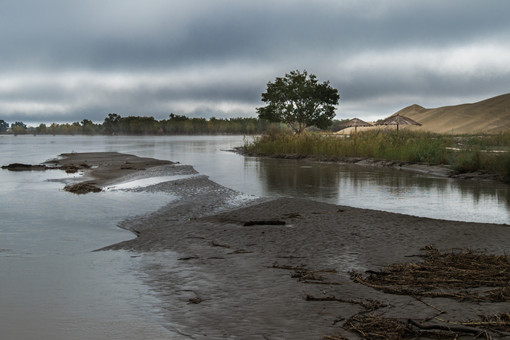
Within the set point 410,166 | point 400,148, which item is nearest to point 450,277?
point 410,166

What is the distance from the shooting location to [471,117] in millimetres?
105562

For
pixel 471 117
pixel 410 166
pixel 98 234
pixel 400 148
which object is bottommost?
pixel 98 234

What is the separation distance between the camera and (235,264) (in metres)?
7.19

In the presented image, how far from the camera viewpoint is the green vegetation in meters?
22.5

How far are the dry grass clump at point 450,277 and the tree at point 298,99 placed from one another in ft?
179

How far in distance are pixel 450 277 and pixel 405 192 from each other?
10.8 meters

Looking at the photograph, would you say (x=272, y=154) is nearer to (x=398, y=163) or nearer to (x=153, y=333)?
(x=398, y=163)

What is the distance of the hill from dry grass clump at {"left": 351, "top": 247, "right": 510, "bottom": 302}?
291 feet

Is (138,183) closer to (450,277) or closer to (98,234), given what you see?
(98,234)

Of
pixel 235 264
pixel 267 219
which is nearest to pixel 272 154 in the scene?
pixel 267 219

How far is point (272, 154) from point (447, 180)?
72.4ft

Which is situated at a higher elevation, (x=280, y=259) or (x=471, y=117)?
(x=471, y=117)

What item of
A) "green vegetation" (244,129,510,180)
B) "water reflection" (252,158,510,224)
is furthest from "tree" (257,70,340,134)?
"water reflection" (252,158,510,224)

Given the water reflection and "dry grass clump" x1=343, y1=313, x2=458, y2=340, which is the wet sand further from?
the water reflection
